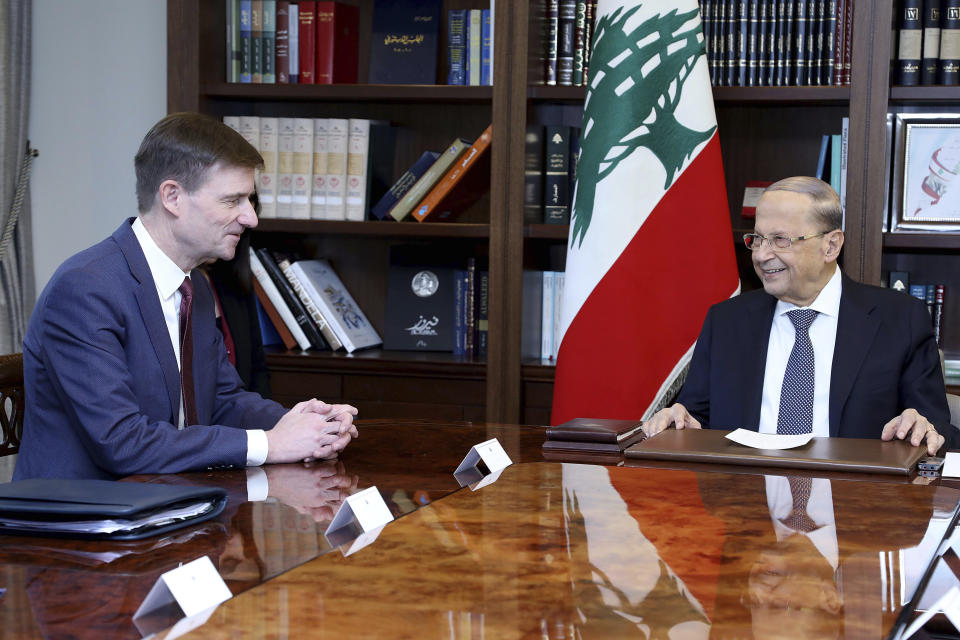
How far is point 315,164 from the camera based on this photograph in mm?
3709

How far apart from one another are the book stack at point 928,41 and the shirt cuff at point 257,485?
7.95 ft

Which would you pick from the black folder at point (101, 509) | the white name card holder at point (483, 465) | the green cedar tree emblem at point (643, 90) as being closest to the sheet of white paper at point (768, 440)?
the white name card holder at point (483, 465)

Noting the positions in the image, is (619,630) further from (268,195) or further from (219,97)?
(219,97)

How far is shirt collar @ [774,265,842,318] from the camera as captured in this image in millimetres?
2535

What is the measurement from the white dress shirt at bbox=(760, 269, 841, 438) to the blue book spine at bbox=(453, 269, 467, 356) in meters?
1.35

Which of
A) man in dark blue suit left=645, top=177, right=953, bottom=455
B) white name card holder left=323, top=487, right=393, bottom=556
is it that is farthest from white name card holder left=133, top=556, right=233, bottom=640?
man in dark blue suit left=645, top=177, right=953, bottom=455

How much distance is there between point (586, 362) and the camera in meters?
3.12

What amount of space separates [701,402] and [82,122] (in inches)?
105

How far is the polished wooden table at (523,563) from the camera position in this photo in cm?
96

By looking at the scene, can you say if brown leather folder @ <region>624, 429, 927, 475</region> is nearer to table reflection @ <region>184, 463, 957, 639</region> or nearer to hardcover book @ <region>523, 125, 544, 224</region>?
table reflection @ <region>184, 463, 957, 639</region>

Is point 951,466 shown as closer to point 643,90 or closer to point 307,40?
point 643,90

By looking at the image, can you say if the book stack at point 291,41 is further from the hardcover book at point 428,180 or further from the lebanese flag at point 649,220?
the lebanese flag at point 649,220

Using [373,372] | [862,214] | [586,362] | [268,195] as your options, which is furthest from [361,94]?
[862,214]

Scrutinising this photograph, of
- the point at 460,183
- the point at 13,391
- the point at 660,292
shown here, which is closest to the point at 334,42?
the point at 460,183
